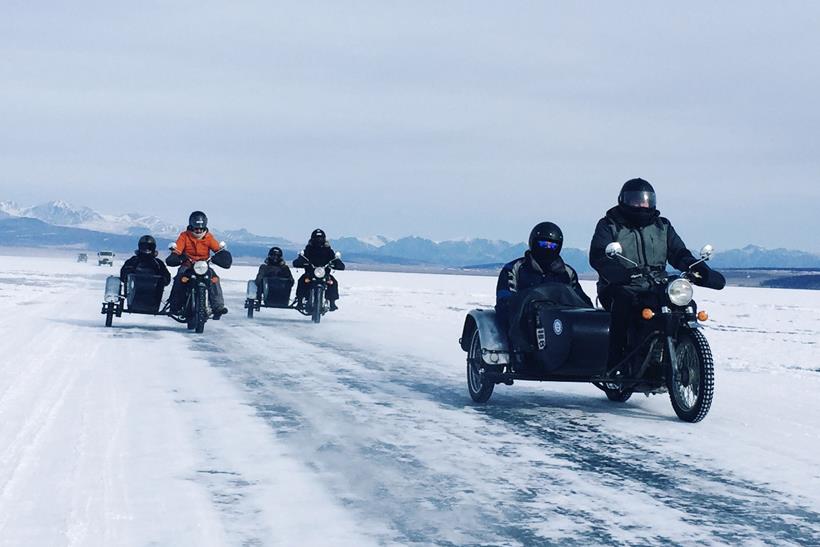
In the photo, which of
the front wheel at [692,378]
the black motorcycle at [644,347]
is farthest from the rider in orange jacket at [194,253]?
the front wheel at [692,378]

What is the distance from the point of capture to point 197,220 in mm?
17922

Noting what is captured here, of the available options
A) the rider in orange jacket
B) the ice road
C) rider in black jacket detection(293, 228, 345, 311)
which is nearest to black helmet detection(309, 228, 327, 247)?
rider in black jacket detection(293, 228, 345, 311)

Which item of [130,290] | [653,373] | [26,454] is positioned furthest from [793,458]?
[130,290]

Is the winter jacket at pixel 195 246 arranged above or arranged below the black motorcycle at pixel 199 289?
above

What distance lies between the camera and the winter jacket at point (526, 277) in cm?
952

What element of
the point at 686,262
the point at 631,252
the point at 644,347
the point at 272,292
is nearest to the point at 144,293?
the point at 272,292

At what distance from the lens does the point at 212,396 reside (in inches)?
378

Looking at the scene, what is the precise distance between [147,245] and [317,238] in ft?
17.0

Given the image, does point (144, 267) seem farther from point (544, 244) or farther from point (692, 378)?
point (692, 378)

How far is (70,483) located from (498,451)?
114 inches

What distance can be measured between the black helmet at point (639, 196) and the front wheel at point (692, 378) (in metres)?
1.19

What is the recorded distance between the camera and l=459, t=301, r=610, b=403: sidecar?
341 inches

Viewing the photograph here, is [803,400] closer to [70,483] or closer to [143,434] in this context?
[143,434]

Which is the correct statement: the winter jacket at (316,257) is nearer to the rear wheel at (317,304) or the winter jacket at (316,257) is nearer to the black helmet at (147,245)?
the rear wheel at (317,304)
